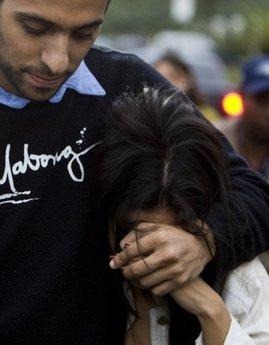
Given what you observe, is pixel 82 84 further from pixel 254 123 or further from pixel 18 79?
pixel 254 123

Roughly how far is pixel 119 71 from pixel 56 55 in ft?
1.31

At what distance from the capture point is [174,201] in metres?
2.88

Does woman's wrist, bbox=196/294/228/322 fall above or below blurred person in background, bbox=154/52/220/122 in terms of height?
below

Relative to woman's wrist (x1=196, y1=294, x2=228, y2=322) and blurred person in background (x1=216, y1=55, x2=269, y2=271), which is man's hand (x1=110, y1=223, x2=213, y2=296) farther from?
blurred person in background (x1=216, y1=55, x2=269, y2=271)

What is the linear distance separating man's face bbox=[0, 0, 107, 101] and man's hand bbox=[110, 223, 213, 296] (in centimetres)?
43

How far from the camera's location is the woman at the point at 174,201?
9.45 feet

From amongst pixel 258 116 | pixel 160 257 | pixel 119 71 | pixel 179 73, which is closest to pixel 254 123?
pixel 258 116

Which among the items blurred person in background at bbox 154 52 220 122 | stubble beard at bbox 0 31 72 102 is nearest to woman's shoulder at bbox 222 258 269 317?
stubble beard at bbox 0 31 72 102

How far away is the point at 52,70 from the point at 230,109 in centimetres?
691

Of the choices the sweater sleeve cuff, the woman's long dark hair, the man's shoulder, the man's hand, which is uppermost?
the man's shoulder

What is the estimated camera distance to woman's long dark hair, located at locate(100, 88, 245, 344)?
9.51 ft

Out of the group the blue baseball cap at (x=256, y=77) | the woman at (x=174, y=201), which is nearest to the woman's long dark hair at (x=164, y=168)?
the woman at (x=174, y=201)

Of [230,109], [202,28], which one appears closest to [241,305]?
[230,109]

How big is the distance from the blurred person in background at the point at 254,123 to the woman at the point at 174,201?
3.26 meters
